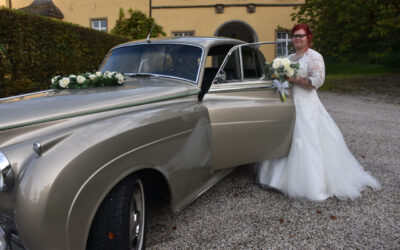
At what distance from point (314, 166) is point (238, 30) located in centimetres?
1671

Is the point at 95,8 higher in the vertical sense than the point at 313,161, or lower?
higher

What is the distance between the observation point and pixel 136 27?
603 inches

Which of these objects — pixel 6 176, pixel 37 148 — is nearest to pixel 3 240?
pixel 6 176

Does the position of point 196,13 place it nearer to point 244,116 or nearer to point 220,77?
point 220,77

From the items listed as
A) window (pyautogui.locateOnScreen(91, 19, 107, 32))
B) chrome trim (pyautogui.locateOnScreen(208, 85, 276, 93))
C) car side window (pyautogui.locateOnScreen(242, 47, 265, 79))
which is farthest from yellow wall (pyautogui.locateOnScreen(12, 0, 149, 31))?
chrome trim (pyautogui.locateOnScreen(208, 85, 276, 93))

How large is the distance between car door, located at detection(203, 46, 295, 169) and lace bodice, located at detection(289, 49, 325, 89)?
0.32m

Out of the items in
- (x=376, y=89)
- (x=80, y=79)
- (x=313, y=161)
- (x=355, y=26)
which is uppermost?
(x=355, y=26)

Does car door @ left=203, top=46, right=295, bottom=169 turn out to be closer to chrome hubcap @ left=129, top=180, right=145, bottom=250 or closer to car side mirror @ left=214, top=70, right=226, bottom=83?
car side mirror @ left=214, top=70, right=226, bottom=83

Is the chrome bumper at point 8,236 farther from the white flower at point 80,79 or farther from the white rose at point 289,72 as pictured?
the white rose at point 289,72

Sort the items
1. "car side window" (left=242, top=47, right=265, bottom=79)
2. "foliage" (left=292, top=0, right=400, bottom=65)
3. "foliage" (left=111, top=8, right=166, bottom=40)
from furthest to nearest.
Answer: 1. "foliage" (left=111, top=8, right=166, bottom=40)
2. "foliage" (left=292, top=0, right=400, bottom=65)
3. "car side window" (left=242, top=47, right=265, bottom=79)

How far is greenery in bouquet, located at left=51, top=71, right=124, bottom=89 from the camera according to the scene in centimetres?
254

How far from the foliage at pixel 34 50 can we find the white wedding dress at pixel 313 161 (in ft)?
17.1

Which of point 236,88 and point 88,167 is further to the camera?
point 236,88

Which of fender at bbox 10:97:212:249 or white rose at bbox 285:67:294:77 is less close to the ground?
white rose at bbox 285:67:294:77
